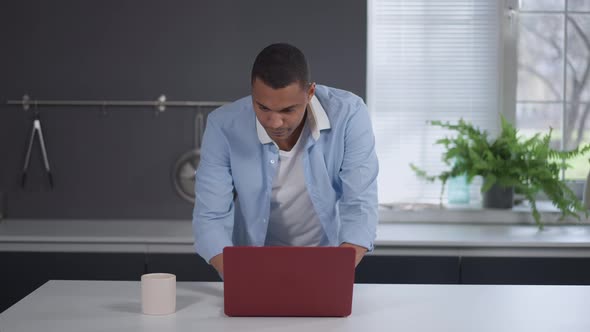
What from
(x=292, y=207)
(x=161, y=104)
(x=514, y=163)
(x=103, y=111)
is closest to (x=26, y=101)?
(x=103, y=111)

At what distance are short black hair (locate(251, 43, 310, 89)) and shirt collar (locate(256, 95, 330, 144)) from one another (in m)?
0.36

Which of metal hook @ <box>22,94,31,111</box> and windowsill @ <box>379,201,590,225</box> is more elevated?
metal hook @ <box>22,94,31,111</box>

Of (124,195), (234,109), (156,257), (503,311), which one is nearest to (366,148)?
(234,109)

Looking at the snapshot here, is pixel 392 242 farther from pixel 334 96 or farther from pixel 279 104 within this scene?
pixel 279 104

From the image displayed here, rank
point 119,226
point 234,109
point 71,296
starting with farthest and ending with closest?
point 119,226 → point 234,109 → point 71,296

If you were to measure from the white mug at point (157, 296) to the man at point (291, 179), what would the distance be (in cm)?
28

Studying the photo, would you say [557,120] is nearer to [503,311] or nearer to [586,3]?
[586,3]

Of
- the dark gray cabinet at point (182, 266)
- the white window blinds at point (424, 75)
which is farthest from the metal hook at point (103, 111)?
the white window blinds at point (424, 75)

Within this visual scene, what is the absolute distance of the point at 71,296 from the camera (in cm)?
→ 208

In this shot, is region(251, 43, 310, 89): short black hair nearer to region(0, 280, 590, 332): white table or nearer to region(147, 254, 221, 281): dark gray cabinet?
region(0, 280, 590, 332): white table

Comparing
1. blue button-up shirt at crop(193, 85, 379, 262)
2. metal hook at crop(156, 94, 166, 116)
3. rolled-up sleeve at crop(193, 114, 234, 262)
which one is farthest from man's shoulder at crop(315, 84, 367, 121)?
metal hook at crop(156, 94, 166, 116)

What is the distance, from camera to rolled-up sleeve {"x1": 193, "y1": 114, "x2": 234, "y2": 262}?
223 centimetres

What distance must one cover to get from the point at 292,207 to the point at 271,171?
175 millimetres

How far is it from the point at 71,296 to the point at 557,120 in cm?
282
